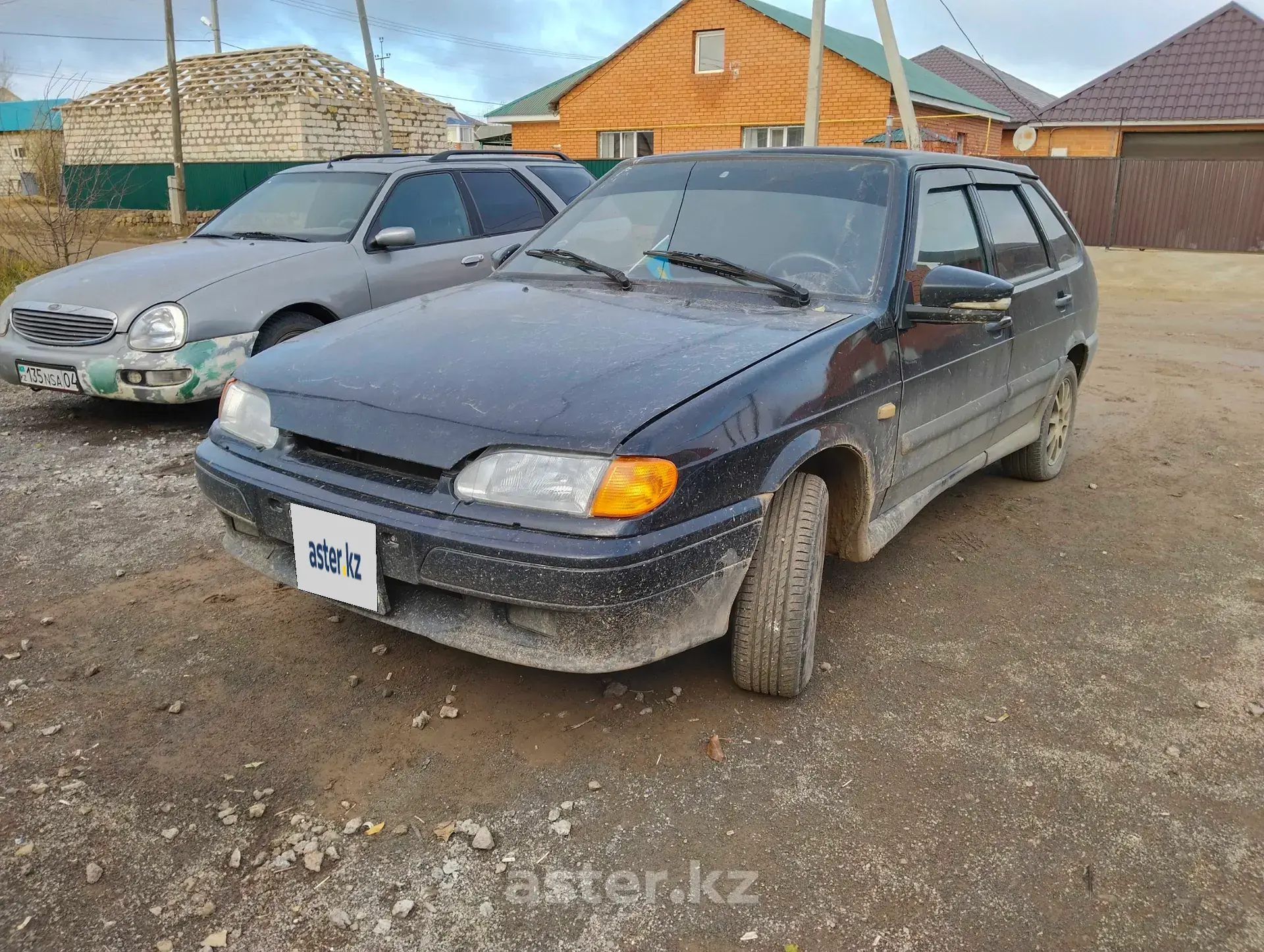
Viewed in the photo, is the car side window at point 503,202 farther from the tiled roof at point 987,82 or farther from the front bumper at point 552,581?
the tiled roof at point 987,82

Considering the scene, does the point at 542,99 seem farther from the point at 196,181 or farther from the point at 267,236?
the point at 267,236

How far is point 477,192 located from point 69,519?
3.61 m

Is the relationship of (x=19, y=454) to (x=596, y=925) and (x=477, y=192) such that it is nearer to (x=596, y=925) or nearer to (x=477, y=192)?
(x=477, y=192)

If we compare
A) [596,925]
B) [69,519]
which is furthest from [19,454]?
[596,925]

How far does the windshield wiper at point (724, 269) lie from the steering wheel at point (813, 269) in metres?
0.06

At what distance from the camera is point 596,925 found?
2.05 meters

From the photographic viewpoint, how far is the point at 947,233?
371cm

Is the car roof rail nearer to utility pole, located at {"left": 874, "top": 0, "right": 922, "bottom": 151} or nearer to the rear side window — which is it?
the rear side window

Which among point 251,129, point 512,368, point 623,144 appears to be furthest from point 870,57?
point 512,368

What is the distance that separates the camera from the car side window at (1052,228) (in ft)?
15.4

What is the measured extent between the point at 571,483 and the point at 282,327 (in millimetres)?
4059

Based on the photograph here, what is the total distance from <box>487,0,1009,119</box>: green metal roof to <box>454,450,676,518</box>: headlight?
23012mm

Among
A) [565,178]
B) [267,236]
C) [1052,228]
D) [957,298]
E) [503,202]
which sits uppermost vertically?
[565,178]

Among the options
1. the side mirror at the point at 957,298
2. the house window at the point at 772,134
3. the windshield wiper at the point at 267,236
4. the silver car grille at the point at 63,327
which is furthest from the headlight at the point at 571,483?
the house window at the point at 772,134
